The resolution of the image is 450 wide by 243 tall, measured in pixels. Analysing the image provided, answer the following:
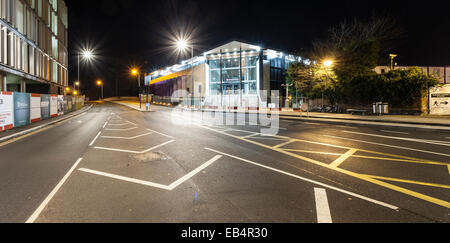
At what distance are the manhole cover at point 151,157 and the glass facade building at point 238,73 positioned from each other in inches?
1389

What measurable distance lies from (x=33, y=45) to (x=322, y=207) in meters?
32.6

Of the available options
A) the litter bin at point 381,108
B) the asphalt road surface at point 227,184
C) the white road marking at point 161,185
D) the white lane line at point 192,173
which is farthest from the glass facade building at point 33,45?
the litter bin at point 381,108

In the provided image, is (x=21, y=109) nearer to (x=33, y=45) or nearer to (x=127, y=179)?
(x=33, y=45)

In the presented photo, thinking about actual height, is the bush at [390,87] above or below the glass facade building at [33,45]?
below

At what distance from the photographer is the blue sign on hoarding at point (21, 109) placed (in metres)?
15.0

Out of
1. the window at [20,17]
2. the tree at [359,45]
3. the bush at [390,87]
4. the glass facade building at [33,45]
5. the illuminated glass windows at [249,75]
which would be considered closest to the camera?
the glass facade building at [33,45]

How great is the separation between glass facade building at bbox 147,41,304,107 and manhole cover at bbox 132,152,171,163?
116 feet

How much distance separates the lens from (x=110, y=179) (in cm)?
536

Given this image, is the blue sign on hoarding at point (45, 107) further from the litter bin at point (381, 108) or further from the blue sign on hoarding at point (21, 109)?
the litter bin at point (381, 108)

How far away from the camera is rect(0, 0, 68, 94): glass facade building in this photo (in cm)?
1988

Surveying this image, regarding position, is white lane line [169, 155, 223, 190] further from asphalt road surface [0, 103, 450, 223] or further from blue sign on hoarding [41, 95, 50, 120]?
blue sign on hoarding [41, 95, 50, 120]

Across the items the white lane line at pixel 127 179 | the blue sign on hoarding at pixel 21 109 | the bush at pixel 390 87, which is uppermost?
the bush at pixel 390 87

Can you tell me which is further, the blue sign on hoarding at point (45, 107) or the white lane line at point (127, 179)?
the blue sign on hoarding at point (45, 107)

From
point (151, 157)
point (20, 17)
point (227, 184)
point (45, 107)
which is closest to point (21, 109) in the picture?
point (45, 107)
